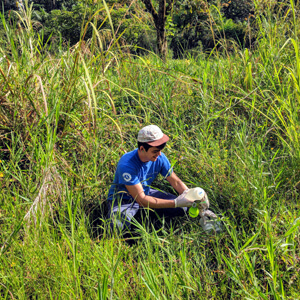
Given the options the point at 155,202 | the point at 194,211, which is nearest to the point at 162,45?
the point at 155,202

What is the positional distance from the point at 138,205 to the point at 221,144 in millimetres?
836

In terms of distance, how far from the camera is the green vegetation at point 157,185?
1.61 metres

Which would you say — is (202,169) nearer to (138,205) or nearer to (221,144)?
(221,144)

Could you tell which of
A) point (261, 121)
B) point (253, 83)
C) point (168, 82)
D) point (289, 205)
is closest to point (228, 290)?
point (289, 205)

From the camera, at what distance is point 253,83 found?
3139 millimetres

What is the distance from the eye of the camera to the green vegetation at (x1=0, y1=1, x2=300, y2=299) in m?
1.61

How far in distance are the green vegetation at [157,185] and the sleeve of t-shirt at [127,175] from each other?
0.73ft

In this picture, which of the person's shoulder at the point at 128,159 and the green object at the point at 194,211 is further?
the person's shoulder at the point at 128,159

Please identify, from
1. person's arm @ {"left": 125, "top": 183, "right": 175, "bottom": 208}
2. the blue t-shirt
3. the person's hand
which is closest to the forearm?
person's arm @ {"left": 125, "top": 183, "right": 175, "bottom": 208}

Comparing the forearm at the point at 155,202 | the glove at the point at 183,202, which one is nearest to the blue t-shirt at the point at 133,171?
the forearm at the point at 155,202

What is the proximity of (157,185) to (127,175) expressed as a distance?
60cm

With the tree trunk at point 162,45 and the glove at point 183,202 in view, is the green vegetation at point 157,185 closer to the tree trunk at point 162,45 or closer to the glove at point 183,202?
the glove at point 183,202

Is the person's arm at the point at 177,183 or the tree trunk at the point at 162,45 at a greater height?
the tree trunk at the point at 162,45

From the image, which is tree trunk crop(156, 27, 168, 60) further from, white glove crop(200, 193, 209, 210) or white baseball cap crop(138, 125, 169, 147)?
white glove crop(200, 193, 209, 210)
